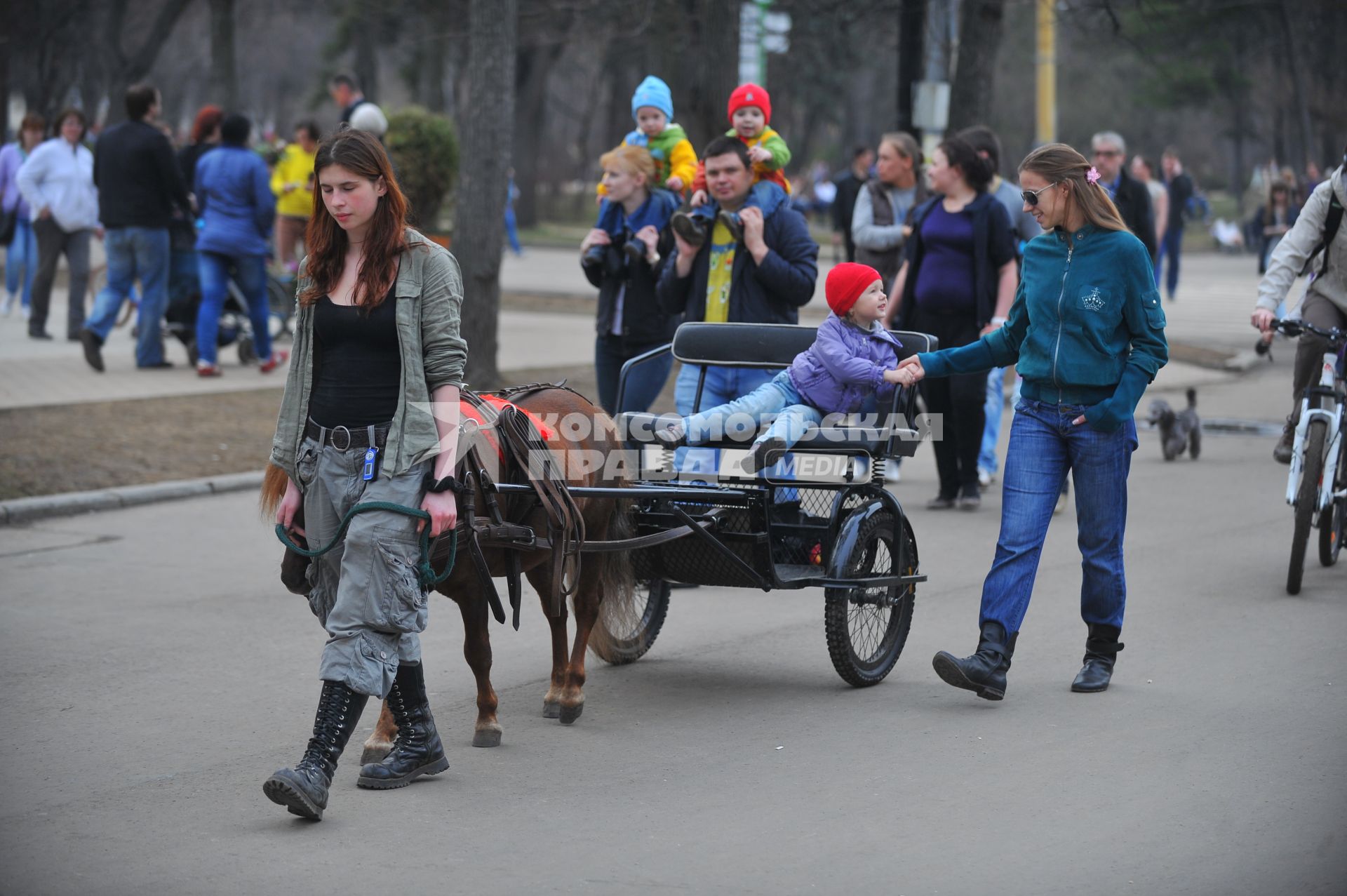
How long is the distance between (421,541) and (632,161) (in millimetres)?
4244

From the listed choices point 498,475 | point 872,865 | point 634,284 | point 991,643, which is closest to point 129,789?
point 498,475

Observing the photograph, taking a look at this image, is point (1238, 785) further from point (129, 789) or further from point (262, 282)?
point (262, 282)

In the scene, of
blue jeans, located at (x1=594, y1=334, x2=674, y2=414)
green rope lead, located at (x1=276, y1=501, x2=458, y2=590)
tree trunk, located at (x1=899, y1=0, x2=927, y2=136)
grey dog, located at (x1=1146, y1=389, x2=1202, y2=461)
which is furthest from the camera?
tree trunk, located at (x1=899, y1=0, x2=927, y2=136)

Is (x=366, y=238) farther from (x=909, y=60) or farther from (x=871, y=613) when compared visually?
(x=909, y=60)

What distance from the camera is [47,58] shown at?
38.9 meters

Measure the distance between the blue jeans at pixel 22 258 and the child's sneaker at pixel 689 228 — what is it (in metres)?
12.0

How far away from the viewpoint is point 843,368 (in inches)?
254

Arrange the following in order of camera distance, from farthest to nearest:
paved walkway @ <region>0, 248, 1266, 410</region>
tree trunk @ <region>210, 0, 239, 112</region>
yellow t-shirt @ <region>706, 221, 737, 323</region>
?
tree trunk @ <region>210, 0, 239, 112</region> → paved walkway @ <region>0, 248, 1266, 410</region> → yellow t-shirt @ <region>706, 221, 737, 323</region>

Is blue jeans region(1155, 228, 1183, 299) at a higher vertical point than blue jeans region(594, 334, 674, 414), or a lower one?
higher

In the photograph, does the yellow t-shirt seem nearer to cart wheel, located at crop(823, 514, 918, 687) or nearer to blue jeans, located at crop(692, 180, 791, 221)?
blue jeans, located at crop(692, 180, 791, 221)

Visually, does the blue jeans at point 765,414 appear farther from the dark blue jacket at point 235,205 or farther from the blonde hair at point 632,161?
the dark blue jacket at point 235,205

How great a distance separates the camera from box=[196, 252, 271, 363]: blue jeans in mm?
14422

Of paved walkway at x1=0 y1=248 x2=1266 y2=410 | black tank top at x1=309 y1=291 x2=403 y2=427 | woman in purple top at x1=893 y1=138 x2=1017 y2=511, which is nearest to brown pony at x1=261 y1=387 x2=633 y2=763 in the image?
black tank top at x1=309 y1=291 x2=403 y2=427

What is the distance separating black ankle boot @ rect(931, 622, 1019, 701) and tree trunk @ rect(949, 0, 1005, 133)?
39.4 feet
